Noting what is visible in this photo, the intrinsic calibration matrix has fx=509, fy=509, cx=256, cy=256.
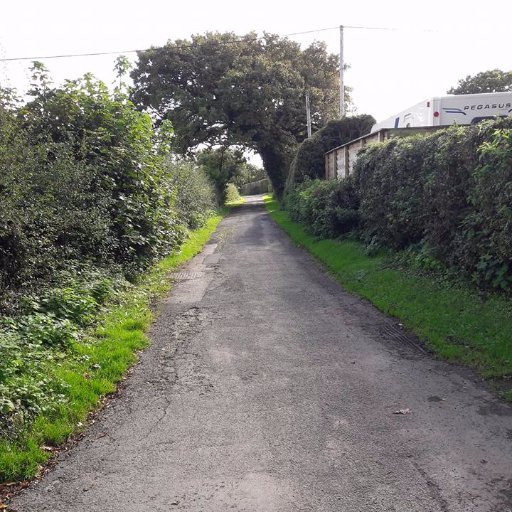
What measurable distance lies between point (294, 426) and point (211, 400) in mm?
1027

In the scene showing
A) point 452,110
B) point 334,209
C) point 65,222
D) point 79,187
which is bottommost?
point 334,209

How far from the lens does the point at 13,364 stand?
16.3ft

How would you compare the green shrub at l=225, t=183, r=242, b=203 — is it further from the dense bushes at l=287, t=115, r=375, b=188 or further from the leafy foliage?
the dense bushes at l=287, t=115, r=375, b=188

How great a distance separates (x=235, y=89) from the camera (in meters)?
35.8

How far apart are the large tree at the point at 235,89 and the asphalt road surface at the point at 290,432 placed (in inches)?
1217

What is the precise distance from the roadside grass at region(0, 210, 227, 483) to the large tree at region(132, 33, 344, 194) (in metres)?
28.4

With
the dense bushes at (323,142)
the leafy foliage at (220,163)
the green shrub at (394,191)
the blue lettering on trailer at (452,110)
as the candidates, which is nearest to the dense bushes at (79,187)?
the green shrub at (394,191)

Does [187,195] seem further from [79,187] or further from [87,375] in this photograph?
[87,375]

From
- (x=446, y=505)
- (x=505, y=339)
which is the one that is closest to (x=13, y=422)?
(x=446, y=505)

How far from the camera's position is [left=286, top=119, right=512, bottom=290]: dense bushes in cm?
679

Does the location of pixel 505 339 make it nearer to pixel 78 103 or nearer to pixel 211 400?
pixel 211 400

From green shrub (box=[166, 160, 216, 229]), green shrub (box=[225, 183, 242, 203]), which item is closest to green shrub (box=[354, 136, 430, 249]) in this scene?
green shrub (box=[166, 160, 216, 229])

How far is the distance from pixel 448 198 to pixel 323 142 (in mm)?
18614

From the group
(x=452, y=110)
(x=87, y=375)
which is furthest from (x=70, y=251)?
(x=452, y=110)
